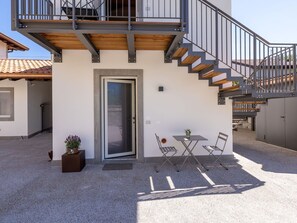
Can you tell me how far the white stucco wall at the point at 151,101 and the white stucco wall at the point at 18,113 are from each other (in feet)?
16.5

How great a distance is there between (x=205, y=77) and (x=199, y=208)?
131 inches

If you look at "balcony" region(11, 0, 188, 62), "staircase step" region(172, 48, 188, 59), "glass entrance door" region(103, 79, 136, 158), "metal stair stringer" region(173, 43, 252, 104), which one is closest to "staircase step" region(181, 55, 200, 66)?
"metal stair stringer" region(173, 43, 252, 104)

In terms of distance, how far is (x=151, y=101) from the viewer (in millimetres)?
5566

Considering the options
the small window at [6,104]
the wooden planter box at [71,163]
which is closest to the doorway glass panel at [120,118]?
the wooden planter box at [71,163]

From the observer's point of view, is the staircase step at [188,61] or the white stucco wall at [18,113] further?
the white stucco wall at [18,113]

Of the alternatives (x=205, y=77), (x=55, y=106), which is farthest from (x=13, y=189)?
(x=205, y=77)

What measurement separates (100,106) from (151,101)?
1276 millimetres

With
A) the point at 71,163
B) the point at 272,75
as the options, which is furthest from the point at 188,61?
the point at 71,163

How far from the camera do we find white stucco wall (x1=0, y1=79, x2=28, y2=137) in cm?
934

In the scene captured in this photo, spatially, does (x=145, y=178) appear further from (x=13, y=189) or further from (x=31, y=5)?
(x=31, y=5)

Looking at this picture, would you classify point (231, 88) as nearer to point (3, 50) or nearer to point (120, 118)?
point (120, 118)

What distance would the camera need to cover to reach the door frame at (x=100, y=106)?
5.43m

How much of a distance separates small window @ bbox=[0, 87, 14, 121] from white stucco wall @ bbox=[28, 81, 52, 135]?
0.67m

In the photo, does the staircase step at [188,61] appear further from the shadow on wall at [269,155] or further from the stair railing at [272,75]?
the shadow on wall at [269,155]
